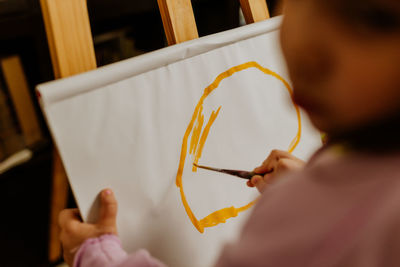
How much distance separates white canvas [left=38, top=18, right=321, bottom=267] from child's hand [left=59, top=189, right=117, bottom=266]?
1cm

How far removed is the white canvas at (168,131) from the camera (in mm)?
525

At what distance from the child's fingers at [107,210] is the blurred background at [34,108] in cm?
80

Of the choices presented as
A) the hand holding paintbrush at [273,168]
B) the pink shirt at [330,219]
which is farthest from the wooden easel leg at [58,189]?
the pink shirt at [330,219]

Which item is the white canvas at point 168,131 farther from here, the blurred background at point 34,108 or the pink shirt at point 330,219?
the blurred background at point 34,108

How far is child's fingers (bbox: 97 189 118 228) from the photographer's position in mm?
532

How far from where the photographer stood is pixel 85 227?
0.52 meters

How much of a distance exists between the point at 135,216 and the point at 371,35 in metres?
0.45

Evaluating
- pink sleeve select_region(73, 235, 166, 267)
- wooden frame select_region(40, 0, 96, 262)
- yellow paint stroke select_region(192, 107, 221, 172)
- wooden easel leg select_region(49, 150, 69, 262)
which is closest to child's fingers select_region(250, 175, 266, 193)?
yellow paint stroke select_region(192, 107, 221, 172)

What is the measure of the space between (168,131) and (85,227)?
0.67 ft

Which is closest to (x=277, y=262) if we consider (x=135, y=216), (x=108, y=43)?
(x=135, y=216)

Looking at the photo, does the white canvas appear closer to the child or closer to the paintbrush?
the paintbrush

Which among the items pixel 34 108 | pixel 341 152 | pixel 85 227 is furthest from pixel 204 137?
pixel 34 108

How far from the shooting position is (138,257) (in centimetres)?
47

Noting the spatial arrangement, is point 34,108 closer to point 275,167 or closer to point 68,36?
point 68,36
